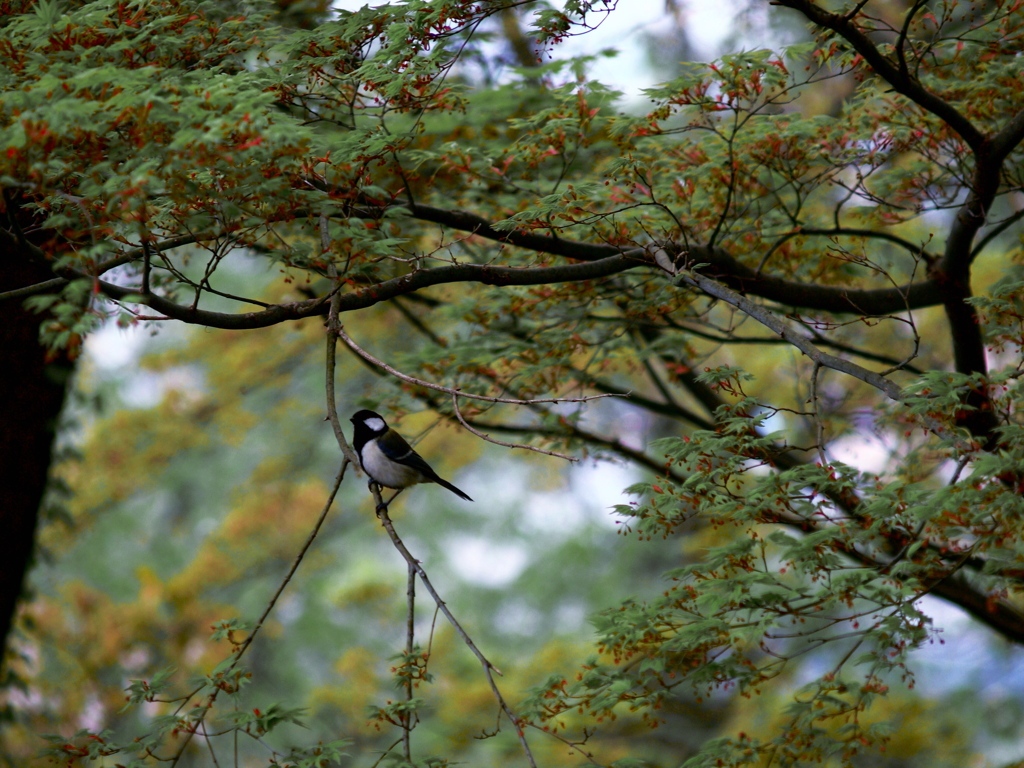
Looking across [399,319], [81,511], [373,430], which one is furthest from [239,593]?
[373,430]

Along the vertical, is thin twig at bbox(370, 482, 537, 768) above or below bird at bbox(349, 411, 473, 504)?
below

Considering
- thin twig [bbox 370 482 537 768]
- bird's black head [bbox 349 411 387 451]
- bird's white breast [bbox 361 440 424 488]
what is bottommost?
thin twig [bbox 370 482 537 768]

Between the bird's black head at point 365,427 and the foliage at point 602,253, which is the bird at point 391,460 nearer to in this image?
the bird's black head at point 365,427

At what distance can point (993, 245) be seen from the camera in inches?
379

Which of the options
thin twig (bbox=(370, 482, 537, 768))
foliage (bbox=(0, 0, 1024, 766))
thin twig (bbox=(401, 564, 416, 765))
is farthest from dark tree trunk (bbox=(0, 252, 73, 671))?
thin twig (bbox=(401, 564, 416, 765))

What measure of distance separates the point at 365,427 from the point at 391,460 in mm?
318

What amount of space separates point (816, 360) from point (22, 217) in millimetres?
3439

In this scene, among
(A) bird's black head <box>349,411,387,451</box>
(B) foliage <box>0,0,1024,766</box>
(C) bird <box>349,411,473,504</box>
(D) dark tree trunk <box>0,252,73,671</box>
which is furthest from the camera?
(A) bird's black head <box>349,411,387,451</box>

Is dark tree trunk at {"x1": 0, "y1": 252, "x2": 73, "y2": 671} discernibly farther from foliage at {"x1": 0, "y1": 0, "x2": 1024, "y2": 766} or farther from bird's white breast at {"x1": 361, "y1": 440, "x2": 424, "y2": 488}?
bird's white breast at {"x1": 361, "y1": 440, "x2": 424, "y2": 488}

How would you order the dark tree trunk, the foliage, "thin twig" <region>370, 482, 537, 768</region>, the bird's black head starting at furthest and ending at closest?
1. the bird's black head
2. the dark tree trunk
3. the foliage
4. "thin twig" <region>370, 482, 537, 768</region>

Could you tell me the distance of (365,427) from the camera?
463cm

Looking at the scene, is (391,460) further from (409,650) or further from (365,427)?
(409,650)

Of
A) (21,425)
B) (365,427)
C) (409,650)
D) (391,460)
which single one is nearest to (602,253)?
(391,460)

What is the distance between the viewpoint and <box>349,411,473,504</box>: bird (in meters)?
4.41
